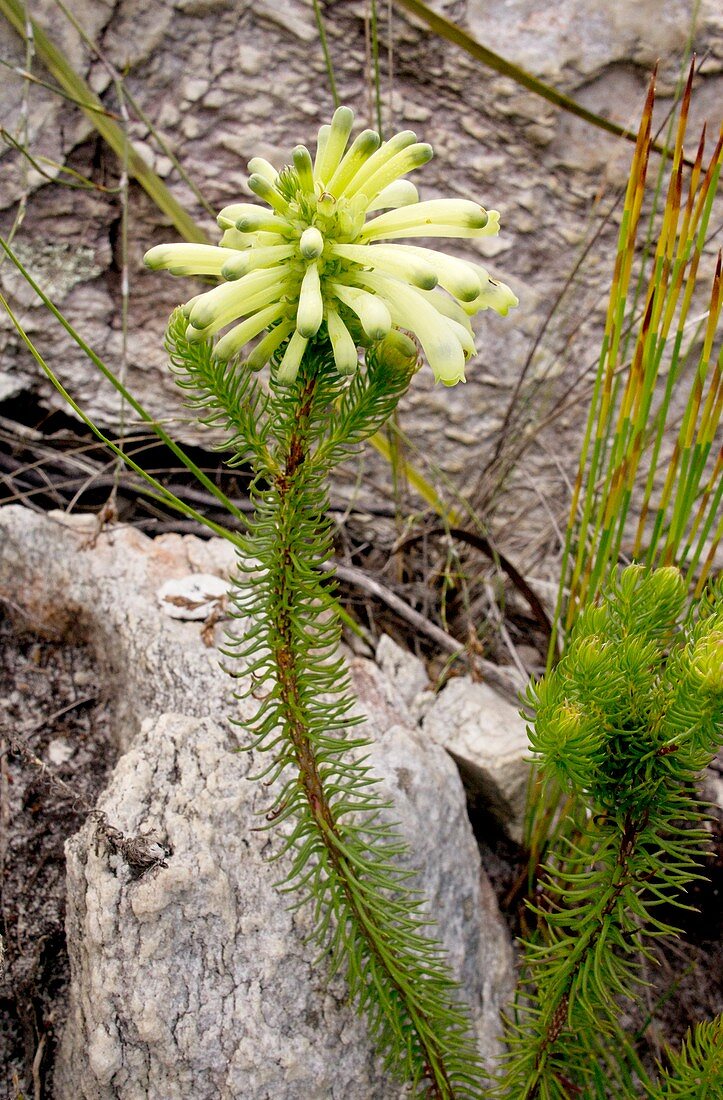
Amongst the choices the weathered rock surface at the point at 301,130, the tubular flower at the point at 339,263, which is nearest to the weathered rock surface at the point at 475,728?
the weathered rock surface at the point at 301,130

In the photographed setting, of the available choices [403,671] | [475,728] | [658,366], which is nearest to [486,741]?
[475,728]

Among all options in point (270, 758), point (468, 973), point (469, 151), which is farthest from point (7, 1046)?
point (469, 151)

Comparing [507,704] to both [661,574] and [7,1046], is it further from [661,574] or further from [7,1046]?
[7,1046]

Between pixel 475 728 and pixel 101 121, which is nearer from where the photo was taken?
pixel 475 728

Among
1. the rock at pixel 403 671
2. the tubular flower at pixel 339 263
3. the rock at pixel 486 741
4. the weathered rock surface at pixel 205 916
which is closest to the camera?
the tubular flower at pixel 339 263

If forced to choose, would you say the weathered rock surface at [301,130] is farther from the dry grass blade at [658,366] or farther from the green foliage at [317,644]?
the green foliage at [317,644]

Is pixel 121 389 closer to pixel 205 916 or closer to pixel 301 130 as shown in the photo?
pixel 205 916
